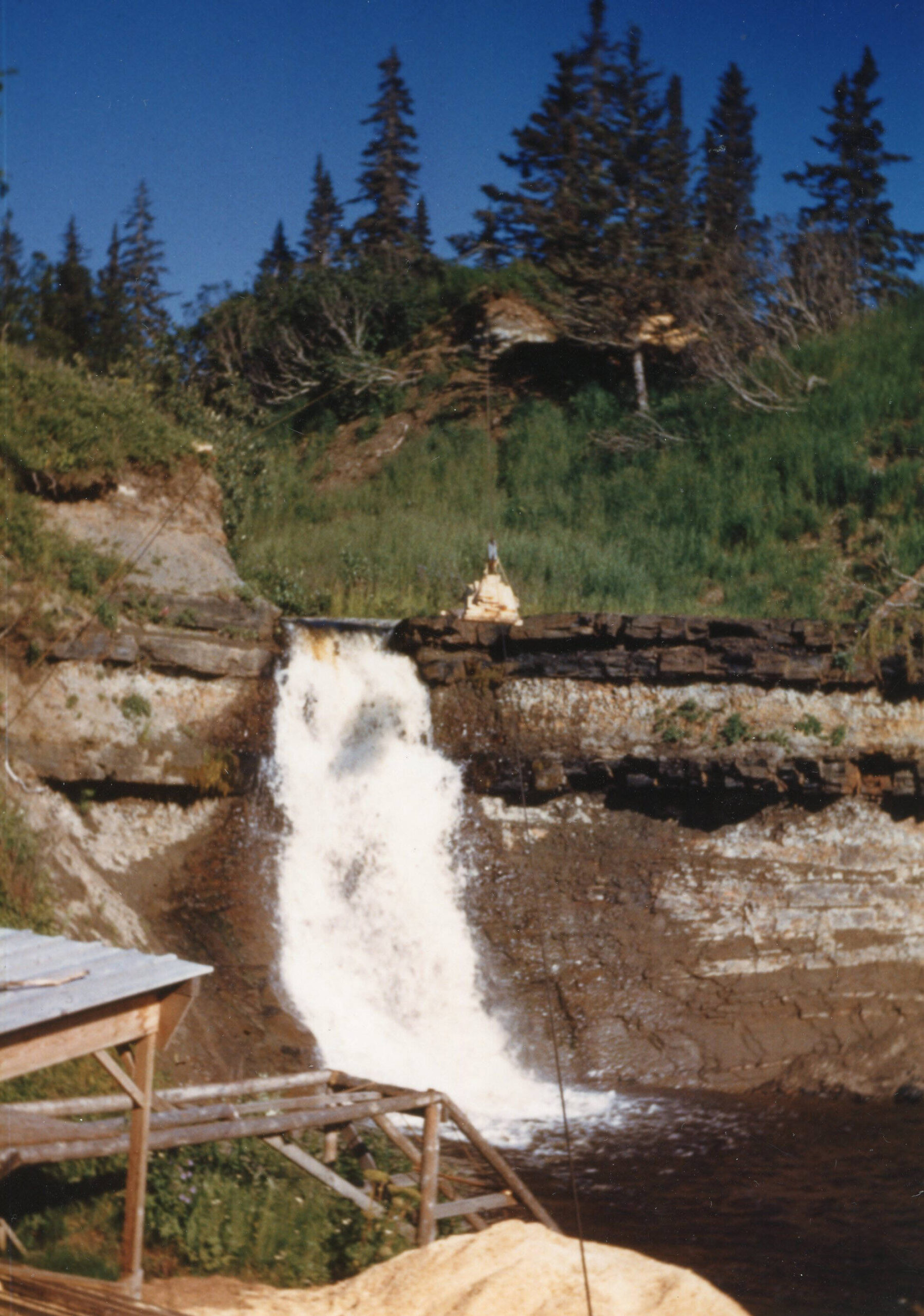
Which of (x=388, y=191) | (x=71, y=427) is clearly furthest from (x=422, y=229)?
(x=71, y=427)

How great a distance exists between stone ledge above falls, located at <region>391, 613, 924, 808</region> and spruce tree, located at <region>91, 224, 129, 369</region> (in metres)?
15.1

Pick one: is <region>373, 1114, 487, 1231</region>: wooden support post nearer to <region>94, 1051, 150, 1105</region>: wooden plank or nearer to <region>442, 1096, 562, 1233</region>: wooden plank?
<region>442, 1096, 562, 1233</region>: wooden plank

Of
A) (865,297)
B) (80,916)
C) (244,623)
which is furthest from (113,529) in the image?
(865,297)

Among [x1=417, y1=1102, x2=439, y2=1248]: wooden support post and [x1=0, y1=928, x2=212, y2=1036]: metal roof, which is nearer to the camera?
[x1=0, y1=928, x2=212, y2=1036]: metal roof

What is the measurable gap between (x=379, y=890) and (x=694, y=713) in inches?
199

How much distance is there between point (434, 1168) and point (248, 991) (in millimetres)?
5768

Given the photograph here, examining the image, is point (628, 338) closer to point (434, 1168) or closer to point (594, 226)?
point (594, 226)

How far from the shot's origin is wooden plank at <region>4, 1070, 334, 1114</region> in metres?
5.78

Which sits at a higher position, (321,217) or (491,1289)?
(321,217)

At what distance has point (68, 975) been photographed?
15.1 feet

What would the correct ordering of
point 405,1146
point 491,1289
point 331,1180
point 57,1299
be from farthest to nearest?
1. point 405,1146
2. point 331,1180
3. point 491,1289
4. point 57,1299

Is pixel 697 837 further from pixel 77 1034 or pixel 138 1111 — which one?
pixel 77 1034

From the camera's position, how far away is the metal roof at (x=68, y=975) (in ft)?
14.1

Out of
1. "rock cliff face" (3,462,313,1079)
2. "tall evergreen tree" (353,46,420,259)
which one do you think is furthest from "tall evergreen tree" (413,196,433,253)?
"rock cliff face" (3,462,313,1079)
